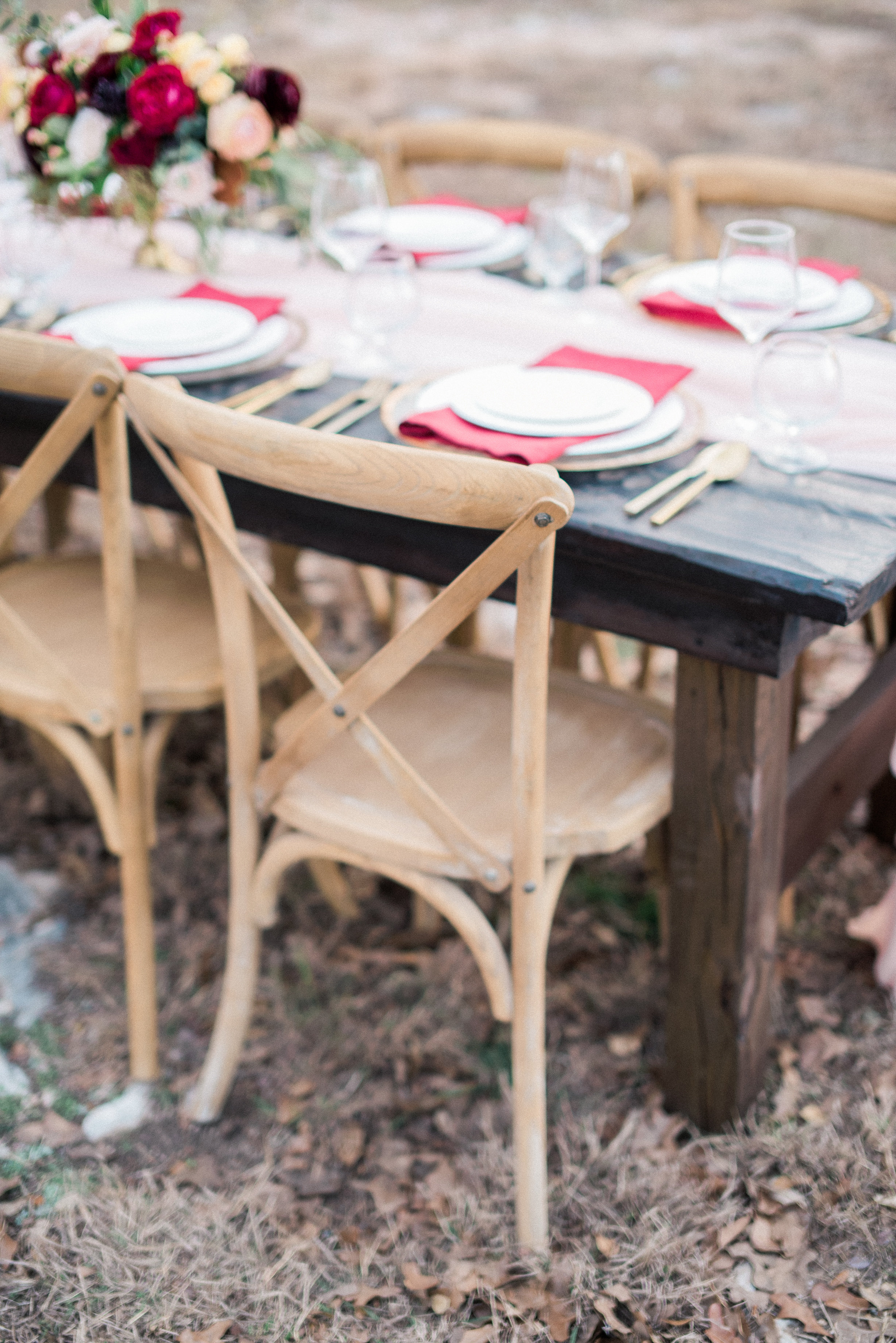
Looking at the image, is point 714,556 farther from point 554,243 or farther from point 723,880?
point 554,243

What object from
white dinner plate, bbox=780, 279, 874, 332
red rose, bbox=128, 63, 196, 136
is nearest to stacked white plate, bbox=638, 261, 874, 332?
white dinner plate, bbox=780, 279, 874, 332

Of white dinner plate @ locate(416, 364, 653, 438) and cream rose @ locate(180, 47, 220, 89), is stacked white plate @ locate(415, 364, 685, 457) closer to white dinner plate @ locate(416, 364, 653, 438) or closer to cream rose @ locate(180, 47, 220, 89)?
white dinner plate @ locate(416, 364, 653, 438)

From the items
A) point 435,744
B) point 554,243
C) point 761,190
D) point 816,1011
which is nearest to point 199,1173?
point 435,744

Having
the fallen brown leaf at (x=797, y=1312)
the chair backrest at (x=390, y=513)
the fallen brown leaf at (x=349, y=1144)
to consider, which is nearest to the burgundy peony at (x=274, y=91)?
the chair backrest at (x=390, y=513)

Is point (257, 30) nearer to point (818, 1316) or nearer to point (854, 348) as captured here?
point (854, 348)

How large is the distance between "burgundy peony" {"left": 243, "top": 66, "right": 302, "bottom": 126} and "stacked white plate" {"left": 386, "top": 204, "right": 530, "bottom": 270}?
0.23 meters

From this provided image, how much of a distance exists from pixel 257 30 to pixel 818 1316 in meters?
1.86

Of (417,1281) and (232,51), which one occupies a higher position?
(232,51)

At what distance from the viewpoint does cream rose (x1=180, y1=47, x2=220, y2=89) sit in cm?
173

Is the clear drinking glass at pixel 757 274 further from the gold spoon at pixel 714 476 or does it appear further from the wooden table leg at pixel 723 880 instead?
the wooden table leg at pixel 723 880

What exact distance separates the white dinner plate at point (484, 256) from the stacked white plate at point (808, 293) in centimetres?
24

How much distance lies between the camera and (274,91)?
5.87 ft

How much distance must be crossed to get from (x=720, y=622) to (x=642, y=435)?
0.26 meters

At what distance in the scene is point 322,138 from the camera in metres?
2.04
